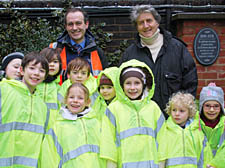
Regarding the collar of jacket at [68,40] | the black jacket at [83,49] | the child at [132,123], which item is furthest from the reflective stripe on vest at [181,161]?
the collar of jacket at [68,40]

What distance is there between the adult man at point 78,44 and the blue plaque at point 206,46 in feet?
6.87

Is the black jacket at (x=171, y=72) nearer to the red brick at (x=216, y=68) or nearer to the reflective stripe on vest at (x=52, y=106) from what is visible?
the reflective stripe on vest at (x=52, y=106)

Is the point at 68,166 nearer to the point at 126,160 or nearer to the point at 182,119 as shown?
the point at 126,160

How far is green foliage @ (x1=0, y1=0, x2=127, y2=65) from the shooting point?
5.81 metres

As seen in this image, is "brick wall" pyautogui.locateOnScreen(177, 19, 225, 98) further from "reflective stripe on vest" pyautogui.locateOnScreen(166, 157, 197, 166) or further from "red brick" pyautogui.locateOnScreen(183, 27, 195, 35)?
"reflective stripe on vest" pyautogui.locateOnScreen(166, 157, 197, 166)

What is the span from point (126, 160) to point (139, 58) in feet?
4.90

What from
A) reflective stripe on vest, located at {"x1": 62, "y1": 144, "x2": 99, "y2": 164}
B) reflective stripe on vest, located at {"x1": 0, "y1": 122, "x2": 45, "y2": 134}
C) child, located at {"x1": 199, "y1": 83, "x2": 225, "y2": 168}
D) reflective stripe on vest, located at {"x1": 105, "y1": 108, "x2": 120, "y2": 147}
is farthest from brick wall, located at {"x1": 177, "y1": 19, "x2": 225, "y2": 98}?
reflective stripe on vest, located at {"x1": 0, "y1": 122, "x2": 45, "y2": 134}

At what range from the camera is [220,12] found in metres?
6.03

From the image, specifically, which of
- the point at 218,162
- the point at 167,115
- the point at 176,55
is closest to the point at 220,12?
the point at 176,55

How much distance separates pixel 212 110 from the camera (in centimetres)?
415

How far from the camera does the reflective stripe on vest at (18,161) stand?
125 inches

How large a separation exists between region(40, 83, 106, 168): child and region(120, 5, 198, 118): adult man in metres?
1.16

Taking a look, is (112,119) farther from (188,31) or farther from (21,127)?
(188,31)

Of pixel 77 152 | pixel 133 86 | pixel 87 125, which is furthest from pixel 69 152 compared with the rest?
pixel 133 86
